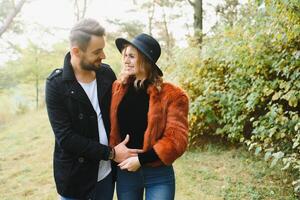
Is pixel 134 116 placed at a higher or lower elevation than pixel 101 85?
lower

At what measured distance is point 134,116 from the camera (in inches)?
109

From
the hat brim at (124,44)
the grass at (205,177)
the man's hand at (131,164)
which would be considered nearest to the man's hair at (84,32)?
the hat brim at (124,44)

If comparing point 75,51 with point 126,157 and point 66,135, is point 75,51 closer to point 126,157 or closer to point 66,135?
point 66,135

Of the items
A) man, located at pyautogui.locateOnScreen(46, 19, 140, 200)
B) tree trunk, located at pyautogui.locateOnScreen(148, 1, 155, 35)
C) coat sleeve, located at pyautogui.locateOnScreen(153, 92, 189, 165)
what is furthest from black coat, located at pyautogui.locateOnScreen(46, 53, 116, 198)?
tree trunk, located at pyautogui.locateOnScreen(148, 1, 155, 35)

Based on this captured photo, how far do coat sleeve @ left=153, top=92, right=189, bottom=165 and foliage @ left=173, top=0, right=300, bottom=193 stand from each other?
1.31 m

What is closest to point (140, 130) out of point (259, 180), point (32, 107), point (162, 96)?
point (162, 96)

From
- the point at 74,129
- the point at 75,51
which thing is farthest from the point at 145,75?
the point at 74,129

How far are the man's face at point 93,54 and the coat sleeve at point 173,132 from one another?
596mm

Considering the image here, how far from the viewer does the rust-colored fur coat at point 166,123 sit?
2.67 metres

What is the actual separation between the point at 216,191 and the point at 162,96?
2956mm

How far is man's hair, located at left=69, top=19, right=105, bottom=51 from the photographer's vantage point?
2.64 metres

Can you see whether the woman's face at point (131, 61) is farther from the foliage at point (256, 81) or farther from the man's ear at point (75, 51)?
the foliage at point (256, 81)

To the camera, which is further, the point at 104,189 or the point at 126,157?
the point at 104,189

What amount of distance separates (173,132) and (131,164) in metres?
0.36
